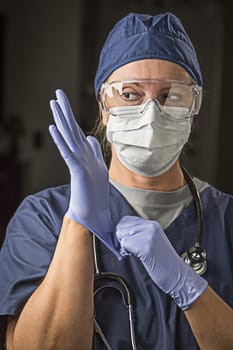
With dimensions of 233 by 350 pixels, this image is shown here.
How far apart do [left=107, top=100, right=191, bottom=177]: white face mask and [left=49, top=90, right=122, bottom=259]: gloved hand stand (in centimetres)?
8

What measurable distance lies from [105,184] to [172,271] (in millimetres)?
139

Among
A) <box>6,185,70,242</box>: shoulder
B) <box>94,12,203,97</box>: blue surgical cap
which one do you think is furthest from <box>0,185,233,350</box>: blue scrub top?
<box>94,12,203,97</box>: blue surgical cap

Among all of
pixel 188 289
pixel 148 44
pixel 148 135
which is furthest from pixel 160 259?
pixel 148 44

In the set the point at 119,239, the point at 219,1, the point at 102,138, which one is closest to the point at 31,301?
the point at 119,239

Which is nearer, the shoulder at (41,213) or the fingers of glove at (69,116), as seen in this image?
the fingers of glove at (69,116)

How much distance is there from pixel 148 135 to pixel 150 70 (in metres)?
0.09

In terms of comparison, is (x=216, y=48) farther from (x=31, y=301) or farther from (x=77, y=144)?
(x=31, y=301)

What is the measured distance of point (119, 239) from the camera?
63 centimetres

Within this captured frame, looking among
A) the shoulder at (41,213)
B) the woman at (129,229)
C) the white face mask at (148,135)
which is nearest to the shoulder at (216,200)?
the woman at (129,229)

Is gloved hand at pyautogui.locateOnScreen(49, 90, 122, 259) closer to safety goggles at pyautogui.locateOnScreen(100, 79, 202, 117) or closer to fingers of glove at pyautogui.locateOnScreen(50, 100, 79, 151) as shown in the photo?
fingers of glove at pyautogui.locateOnScreen(50, 100, 79, 151)

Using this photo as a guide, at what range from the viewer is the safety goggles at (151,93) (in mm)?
690

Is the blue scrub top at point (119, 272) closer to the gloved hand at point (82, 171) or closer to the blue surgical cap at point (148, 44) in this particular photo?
the gloved hand at point (82, 171)

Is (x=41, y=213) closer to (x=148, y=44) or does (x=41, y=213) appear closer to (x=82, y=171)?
(x=82, y=171)

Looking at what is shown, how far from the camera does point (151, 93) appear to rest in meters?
0.69
